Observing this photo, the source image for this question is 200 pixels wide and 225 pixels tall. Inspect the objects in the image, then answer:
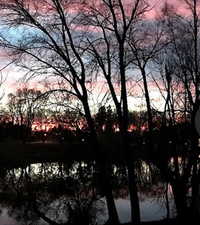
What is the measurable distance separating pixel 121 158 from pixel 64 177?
55.5 feet

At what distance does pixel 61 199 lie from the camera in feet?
83.1

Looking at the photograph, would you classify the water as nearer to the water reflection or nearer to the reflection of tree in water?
the water reflection

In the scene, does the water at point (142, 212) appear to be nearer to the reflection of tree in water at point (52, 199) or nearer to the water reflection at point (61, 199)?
the water reflection at point (61, 199)

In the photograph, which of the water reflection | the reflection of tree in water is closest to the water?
the water reflection

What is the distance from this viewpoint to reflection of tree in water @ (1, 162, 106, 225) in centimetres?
1941

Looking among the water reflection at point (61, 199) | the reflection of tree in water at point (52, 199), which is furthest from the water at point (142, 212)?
the reflection of tree in water at point (52, 199)

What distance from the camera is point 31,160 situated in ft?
193

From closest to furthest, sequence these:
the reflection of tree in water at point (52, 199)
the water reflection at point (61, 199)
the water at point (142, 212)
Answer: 1. the water at point (142, 212)
2. the water reflection at point (61, 199)
3. the reflection of tree in water at point (52, 199)

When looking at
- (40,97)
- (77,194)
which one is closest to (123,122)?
(40,97)

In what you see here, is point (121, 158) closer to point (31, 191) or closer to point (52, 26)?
point (31, 191)

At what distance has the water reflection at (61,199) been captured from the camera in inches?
759

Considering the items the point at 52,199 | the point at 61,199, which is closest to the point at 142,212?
the point at 61,199

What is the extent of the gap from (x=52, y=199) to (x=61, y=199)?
0.68m

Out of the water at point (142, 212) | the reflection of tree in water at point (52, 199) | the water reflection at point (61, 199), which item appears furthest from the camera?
the reflection of tree in water at point (52, 199)
